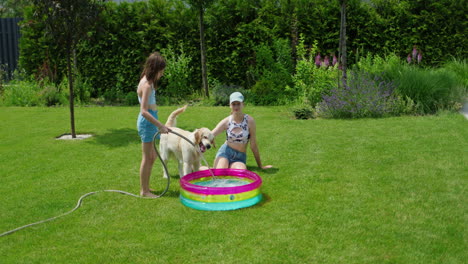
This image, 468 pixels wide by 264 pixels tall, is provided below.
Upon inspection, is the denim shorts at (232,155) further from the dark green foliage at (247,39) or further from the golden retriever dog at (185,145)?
the dark green foliage at (247,39)

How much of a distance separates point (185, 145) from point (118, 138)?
12.5 ft

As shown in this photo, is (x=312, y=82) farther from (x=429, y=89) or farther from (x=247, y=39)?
(x=247, y=39)

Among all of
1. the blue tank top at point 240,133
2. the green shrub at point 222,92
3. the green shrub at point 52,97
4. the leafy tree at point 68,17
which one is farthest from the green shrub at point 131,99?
the blue tank top at point 240,133

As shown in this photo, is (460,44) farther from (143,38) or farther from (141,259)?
(141,259)

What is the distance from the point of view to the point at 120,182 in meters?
6.09

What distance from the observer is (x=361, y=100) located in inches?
397

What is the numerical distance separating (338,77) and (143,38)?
7219 millimetres

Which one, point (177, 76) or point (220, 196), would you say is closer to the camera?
point (220, 196)

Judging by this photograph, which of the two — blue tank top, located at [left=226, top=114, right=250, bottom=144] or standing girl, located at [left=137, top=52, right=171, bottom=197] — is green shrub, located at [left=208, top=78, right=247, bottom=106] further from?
standing girl, located at [left=137, top=52, right=171, bottom=197]

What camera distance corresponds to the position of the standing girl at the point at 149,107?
489cm

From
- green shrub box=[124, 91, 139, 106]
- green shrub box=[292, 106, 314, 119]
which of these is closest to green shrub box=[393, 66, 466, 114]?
green shrub box=[292, 106, 314, 119]

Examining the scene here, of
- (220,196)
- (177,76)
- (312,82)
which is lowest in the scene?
(220,196)

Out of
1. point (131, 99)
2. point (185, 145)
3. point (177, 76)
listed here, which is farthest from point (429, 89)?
point (131, 99)

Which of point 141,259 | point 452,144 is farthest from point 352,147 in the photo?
point 141,259
